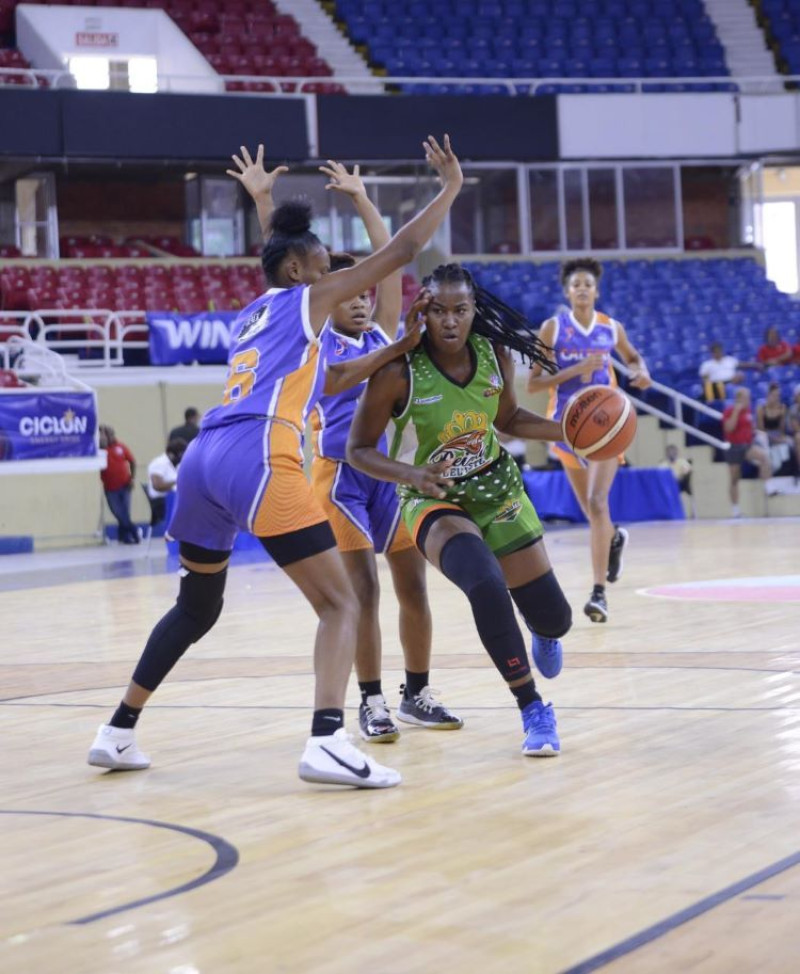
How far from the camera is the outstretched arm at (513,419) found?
621 centimetres

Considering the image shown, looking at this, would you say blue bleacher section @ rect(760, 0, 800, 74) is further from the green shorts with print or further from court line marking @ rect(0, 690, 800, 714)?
the green shorts with print

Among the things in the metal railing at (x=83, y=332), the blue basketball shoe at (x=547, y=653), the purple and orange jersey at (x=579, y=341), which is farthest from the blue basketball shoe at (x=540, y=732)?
the metal railing at (x=83, y=332)

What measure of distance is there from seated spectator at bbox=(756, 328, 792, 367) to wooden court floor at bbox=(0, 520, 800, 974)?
57.7 feet

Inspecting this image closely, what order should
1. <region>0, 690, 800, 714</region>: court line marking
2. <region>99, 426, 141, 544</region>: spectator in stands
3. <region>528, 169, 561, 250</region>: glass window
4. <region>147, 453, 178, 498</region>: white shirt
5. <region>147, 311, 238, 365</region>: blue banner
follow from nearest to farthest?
1. <region>0, 690, 800, 714</region>: court line marking
2. <region>147, 453, 178, 498</region>: white shirt
3. <region>99, 426, 141, 544</region>: spectator in stands
4. <region>147, 311, 238, 365</region>: blue banner
5. <region>528, 169, 561, 250</region>: glass window

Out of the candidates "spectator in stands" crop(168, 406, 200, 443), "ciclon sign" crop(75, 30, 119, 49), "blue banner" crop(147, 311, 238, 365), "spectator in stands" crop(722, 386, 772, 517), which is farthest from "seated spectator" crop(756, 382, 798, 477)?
"ciclon sign" crop(75, 30, 119, 49)

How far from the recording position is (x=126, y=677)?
8.38 metres

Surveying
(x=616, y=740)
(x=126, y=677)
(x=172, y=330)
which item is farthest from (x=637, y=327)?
(x=616, y=740)

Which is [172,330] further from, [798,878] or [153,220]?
[798,878]

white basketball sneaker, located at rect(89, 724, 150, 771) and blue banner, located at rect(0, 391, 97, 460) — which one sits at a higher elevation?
blue banner, located at rect(0, 391, 97, 460)

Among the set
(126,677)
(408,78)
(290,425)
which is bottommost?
(126,677)

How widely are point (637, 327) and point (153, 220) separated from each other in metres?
9.75

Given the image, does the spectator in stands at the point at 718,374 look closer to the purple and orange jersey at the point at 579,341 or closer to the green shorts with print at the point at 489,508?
the purple and orange jersey at the point at 579,341

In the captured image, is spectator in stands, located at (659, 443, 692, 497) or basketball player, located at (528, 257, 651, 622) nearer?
basketball player, located at (528, 257, 651, 622)

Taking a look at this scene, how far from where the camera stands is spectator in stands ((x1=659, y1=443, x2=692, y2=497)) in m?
22.1
